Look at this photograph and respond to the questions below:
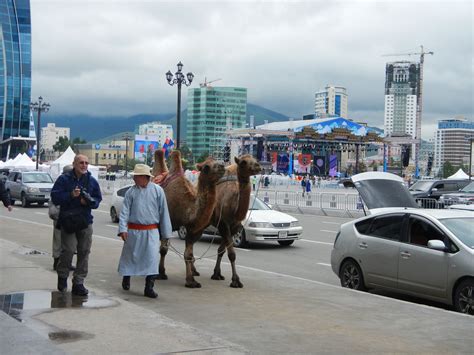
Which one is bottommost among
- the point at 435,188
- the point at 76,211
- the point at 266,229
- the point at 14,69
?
the point at 266,229

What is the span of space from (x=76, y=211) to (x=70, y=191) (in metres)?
0.28

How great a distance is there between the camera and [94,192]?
27.5ft

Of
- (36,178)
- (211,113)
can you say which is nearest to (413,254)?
(36,178)

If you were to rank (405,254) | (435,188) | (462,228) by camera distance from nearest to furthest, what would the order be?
(462,228) < (405,254) < (435,188)

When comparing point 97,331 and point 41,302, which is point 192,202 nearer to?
point 41,302

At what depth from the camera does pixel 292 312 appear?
26.7 feet

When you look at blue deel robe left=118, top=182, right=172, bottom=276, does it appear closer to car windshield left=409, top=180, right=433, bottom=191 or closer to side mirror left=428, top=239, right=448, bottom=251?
side mirror left=428, top=239, right=448, bottom=251

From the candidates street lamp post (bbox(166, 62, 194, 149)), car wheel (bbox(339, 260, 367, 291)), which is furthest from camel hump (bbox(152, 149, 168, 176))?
street lamp post (bbox(166, 62, 194, 149))

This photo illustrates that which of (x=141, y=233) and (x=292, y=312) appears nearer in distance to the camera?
(x=292, y=312)

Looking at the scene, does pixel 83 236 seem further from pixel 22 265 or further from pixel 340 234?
pixel 340 234

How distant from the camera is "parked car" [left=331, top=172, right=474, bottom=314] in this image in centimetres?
872

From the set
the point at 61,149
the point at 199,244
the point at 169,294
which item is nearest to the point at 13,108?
the point at 61,149

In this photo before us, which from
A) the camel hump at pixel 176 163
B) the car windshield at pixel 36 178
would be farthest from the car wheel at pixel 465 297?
the car windshield at pixel 36 178

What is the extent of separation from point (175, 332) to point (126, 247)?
236cm
